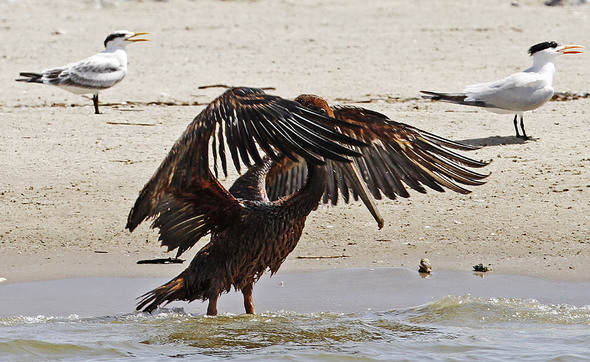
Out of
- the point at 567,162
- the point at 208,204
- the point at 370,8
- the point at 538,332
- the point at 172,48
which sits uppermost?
the point at 370,8

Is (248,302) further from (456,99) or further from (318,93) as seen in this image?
(318,93)

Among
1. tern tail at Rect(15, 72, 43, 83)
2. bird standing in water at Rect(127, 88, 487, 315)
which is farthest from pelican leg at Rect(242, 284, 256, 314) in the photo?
tern tail at Rect(15, 72, 43, 83)

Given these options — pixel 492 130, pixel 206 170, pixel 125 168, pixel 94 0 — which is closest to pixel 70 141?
pixel 125 168

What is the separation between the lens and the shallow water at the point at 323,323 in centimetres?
578

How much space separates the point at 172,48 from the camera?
46.1 ft

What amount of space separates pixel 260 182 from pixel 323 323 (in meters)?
0.99

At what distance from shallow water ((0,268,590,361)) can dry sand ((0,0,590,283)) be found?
14.3 inches

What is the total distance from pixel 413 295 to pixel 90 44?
367 inches

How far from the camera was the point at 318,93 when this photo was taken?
11719mm

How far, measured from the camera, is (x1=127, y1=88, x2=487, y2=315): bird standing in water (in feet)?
15.9

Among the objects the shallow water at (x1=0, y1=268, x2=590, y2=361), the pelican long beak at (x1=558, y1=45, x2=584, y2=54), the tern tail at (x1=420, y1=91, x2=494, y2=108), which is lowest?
the shallow water at (x1=0, y1=268, x2=590, y2=361)

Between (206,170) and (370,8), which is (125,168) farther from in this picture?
(370,8)

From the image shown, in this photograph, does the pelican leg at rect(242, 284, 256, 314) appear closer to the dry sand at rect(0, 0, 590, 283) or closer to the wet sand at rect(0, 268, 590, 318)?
the wet sand at rect(0, 268, 590, 318)

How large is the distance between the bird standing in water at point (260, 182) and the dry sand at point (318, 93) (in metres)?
1.11
